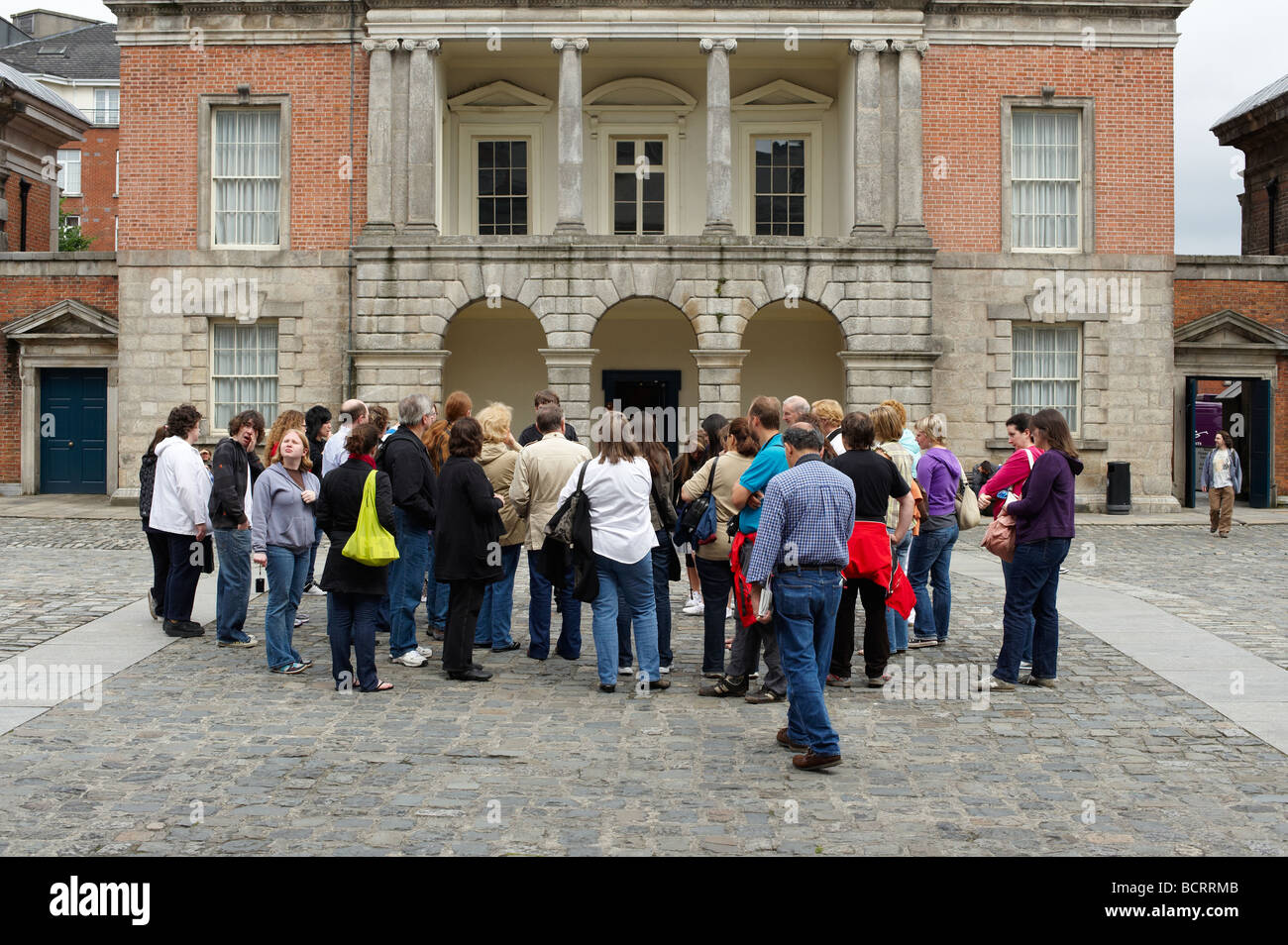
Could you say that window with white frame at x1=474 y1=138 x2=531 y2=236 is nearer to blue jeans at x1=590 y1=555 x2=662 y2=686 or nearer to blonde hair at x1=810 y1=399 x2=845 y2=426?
blonde hair at x1=810 y1=399 x2=845 y2=426

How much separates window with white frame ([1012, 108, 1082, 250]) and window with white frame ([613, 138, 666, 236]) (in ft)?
23.3

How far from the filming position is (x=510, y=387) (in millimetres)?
26656

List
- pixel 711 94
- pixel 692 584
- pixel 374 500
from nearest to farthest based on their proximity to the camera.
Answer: pixel 374 500 < pixel 692 584 < pixel 711 94

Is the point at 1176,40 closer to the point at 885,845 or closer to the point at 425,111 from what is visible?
the point at 425,111

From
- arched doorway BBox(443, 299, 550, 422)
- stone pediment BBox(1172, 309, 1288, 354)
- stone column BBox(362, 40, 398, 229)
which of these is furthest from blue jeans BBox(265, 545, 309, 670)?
stone pediment BBox(1172, 309, 1288, 354)

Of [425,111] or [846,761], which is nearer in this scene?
[846,761]

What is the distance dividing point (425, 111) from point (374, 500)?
53.3 ft

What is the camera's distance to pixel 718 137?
23031mm

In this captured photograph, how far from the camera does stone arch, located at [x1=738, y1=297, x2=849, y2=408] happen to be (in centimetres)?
2667

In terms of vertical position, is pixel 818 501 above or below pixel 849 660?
above

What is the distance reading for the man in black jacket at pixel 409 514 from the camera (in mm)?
9477

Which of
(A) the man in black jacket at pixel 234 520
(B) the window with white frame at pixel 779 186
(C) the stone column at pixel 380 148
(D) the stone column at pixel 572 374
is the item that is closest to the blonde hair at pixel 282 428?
(A) the man in black jacket at pixel 234 520

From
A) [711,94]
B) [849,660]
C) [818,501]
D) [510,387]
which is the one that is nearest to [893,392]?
[711,94]

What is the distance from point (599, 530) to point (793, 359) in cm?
1851
